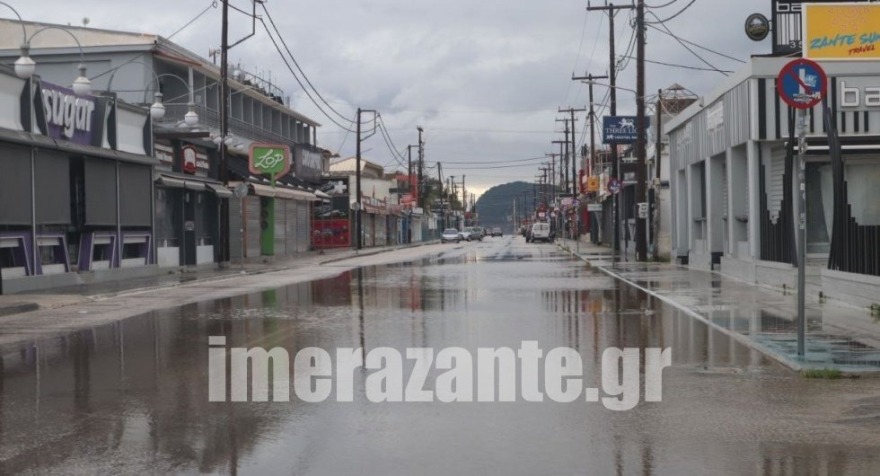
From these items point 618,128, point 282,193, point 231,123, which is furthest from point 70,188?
point 618,128

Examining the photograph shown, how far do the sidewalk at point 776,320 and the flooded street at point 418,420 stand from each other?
0.49 metres

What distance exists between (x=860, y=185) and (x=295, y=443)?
68.1 ft

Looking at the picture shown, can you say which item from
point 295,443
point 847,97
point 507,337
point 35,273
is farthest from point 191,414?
point 847,97

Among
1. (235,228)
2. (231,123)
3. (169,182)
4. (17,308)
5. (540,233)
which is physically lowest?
(17,308)

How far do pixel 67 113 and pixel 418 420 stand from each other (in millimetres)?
22147

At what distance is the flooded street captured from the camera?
6.79m

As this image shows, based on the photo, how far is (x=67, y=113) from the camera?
27.0m

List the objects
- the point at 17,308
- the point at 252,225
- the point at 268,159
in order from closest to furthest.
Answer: the point at 17,308
the point at 268,159
the point at 252,225

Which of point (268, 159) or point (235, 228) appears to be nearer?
point (268, 159)

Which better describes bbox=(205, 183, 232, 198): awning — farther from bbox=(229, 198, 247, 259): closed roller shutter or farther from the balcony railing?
bbox=(229, 198, 247, 259): closed roller shutter

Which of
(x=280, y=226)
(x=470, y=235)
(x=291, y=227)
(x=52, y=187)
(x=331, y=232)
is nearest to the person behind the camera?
(x=52, y=187)

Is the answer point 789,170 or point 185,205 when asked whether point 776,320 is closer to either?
point 789,170

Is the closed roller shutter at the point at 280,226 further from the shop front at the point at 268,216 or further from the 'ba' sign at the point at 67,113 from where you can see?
the 'ba' sign at the point at 67,113

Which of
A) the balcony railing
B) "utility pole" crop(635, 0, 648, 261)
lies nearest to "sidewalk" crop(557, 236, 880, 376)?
"utility pole" crop(635, 0, 648, 261)
